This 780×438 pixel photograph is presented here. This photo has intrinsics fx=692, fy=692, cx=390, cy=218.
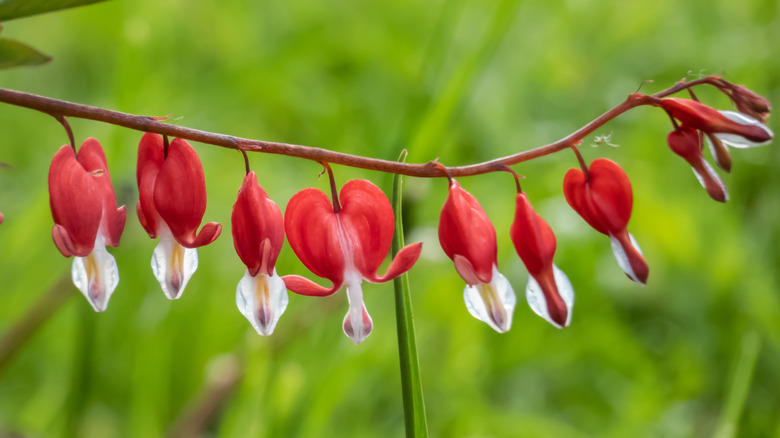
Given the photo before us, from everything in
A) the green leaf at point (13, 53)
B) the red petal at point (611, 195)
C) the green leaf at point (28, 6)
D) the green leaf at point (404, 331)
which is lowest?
the green leaf at point (404, 331)

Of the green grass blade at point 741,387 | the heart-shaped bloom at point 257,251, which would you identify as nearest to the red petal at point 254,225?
the heart-shaped bloom at point 257,251

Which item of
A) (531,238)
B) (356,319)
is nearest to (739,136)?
(531,238)

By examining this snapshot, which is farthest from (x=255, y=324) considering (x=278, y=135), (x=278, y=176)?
(x=278, y=135)

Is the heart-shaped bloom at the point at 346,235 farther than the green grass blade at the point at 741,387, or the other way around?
the green grass blade at the point at 741,387

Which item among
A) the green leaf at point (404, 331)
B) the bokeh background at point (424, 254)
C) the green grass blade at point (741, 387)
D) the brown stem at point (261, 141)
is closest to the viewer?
the brown stem at point (261, 141)

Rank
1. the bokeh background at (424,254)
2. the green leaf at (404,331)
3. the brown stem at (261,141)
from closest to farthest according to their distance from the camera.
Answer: the brown stem at (261,141)
the green leaf at (404,331)
the bokeh background at (424,254)

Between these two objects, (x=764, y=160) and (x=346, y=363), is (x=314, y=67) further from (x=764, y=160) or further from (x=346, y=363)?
(x=346, y=363)

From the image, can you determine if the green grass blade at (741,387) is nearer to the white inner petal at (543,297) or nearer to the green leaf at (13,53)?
the white inner petal at (543,297)

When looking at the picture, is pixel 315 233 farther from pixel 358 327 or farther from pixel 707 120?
pixel 707 120
